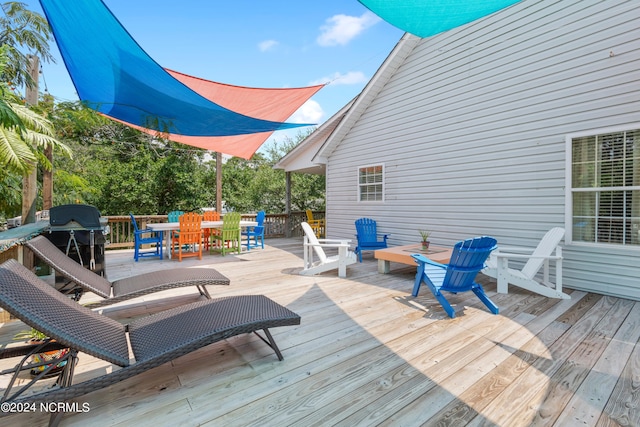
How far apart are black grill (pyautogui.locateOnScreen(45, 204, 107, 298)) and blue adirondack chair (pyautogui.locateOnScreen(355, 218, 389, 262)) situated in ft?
16.3

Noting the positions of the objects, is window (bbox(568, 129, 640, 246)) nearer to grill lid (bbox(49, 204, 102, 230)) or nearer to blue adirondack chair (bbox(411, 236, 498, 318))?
blue adirondack chair (bbox(411, 236, 498, 318))

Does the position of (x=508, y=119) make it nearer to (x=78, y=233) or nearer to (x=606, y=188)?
(x=606, y=188)

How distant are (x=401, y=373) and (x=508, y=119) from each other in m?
5.00

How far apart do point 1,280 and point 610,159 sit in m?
6.62

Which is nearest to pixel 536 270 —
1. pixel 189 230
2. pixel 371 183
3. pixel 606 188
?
pixel 606 188

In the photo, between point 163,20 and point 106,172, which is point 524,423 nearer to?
point 163,20

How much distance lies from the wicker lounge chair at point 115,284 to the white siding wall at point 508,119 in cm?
488

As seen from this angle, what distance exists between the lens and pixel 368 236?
746 centimetres

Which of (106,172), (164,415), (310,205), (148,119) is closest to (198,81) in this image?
(148,119)

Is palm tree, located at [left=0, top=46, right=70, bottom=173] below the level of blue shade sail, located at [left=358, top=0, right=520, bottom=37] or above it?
below

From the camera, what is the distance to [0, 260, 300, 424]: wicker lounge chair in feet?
5.48

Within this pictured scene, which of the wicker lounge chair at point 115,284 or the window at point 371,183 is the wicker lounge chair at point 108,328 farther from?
the window at point 371,183

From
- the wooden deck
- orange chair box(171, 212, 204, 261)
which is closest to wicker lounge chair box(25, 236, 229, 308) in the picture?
the wooden deck

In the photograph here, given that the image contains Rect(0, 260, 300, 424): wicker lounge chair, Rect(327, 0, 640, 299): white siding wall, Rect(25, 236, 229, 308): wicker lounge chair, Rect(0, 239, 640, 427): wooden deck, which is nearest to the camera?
Rect(0, 260, 300, 424): wicker lounge chair
